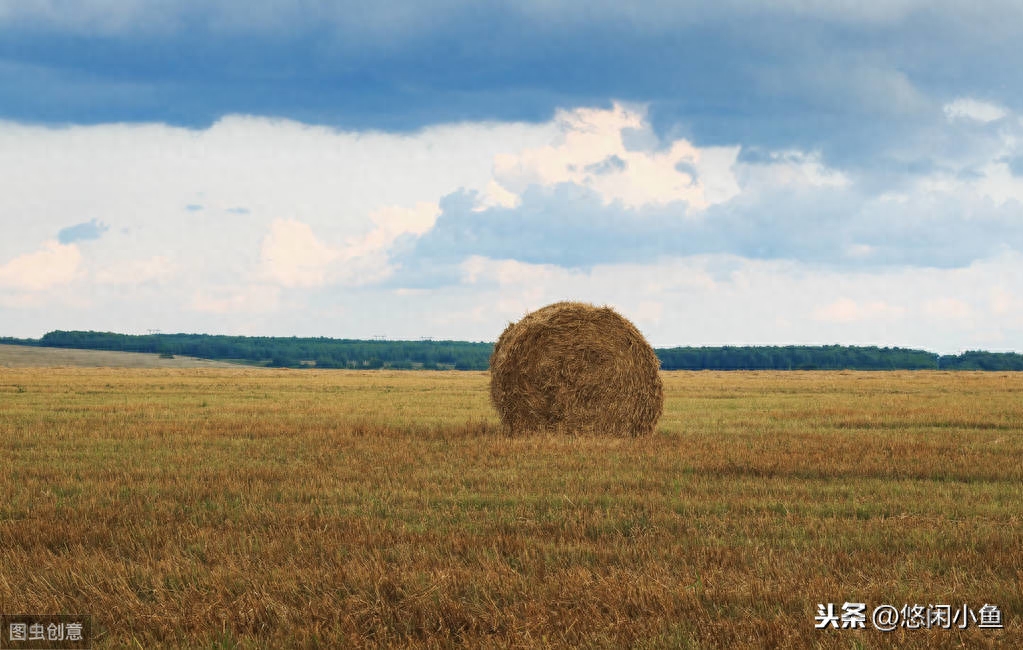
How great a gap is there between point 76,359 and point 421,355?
61.6 m

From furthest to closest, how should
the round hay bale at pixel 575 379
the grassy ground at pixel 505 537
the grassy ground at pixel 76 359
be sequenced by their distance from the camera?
the grassy ground at pixel 76 359 < the round hay bale at pixel 575 379 < the grassy ground at pixel 505 537

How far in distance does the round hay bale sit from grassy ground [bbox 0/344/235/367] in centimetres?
7710

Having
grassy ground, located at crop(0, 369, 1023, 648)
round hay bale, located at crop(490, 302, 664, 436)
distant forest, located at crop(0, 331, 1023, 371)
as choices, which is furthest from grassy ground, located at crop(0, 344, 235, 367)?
grassy ground, located at crop(0, 369, 1023, 648)

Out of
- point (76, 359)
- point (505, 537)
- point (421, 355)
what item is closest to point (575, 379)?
point (505, 537)

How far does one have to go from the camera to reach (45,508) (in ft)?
29.7

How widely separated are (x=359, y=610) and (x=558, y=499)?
401cm

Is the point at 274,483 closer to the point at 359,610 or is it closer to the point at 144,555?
the point at 144,555

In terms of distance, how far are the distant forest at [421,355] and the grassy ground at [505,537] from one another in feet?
288

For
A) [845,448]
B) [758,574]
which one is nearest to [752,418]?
[845,448]

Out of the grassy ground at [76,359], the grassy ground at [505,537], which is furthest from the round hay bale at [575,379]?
the grassy ground at [76,359]

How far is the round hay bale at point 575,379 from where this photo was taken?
17812 mm

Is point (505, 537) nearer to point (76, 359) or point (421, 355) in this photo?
point (76, 359)

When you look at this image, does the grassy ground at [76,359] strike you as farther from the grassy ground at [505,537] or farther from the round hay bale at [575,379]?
the grassy ground at [505,537]

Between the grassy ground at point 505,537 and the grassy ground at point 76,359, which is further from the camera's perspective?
the grassy ground at point 76,359
